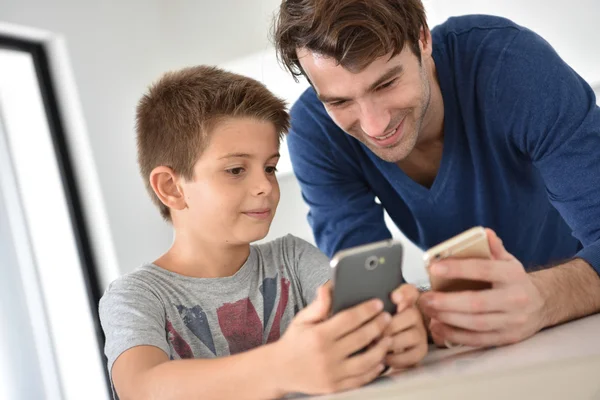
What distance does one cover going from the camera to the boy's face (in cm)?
106

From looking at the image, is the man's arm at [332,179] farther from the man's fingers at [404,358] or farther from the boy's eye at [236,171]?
the man's fingers at [404,358]

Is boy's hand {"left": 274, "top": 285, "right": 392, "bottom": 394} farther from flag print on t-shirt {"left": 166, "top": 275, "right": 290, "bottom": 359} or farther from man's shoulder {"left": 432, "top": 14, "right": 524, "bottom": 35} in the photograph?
man's shoulder {"left": 432, "top": 14, "right": 524, "bottom": 35}

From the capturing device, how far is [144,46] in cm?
271

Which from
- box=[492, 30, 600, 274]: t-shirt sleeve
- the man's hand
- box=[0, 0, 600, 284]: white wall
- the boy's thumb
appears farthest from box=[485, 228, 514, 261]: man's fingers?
box=[0, 0, 600, 284]: white wall

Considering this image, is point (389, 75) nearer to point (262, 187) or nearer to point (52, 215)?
point (262, 187)

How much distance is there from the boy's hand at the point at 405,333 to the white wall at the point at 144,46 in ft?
5.23

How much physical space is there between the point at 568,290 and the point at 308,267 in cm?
42

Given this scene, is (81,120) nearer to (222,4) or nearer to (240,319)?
(222,4)

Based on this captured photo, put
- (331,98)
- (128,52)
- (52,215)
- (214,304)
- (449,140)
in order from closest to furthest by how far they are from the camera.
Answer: (214,304) → (331,98) → (449,140) → (52,215) → (128,52)

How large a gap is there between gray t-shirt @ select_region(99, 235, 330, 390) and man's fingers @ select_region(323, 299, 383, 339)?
29 centimetres

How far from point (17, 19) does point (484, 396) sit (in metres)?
2.08

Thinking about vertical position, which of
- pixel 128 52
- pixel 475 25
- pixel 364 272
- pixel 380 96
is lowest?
pixel 364 272

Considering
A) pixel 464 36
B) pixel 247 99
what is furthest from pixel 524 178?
pixel 247 99

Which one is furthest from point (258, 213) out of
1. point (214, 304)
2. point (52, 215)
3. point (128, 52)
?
point (128, 52)
